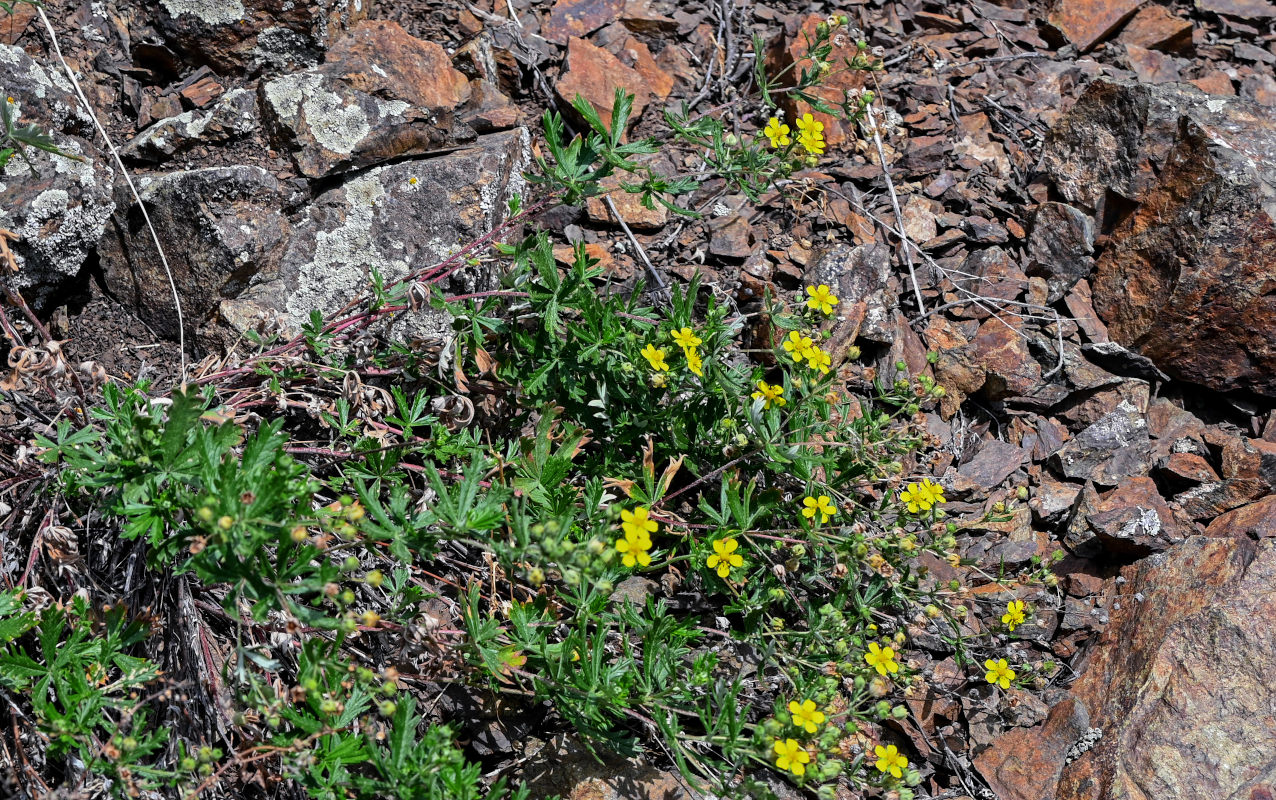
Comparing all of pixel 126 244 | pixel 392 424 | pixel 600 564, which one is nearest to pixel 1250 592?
pixel 600 564

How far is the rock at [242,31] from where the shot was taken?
438 centimetres

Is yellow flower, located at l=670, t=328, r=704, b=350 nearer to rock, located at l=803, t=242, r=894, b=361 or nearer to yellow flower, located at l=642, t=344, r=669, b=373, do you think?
yellow flower, located at l=642, t=344, r=669, b=373

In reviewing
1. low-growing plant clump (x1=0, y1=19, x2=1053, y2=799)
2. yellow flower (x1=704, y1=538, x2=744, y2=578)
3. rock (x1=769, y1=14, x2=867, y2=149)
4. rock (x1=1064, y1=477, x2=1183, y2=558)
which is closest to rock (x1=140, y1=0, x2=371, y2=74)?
low-growing plant clump (x1=0, y1=19, x2=1053, y2=799)

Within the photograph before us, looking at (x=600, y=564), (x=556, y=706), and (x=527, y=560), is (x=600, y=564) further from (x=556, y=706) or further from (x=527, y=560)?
(x=556, y=706)

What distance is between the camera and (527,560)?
11.2 ft

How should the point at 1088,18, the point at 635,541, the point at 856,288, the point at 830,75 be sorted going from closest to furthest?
the point at 635,541 → the point at 856,288 → the point at 830,75 → the point at 1088,18

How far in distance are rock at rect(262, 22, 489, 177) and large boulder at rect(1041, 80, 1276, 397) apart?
3.52 m

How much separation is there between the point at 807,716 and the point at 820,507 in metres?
0.88

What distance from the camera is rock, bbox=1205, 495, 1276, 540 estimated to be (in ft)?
13.4

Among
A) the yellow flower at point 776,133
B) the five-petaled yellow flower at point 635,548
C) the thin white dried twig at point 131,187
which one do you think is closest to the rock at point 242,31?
the thin white dried twig at point 131,187

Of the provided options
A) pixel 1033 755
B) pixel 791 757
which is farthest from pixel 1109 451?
pixel 791 757

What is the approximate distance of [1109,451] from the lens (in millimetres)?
4645

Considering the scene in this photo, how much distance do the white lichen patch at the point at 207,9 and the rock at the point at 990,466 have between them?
4131 mm

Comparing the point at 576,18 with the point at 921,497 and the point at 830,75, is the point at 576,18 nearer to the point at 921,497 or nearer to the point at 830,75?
the point at 830,75
